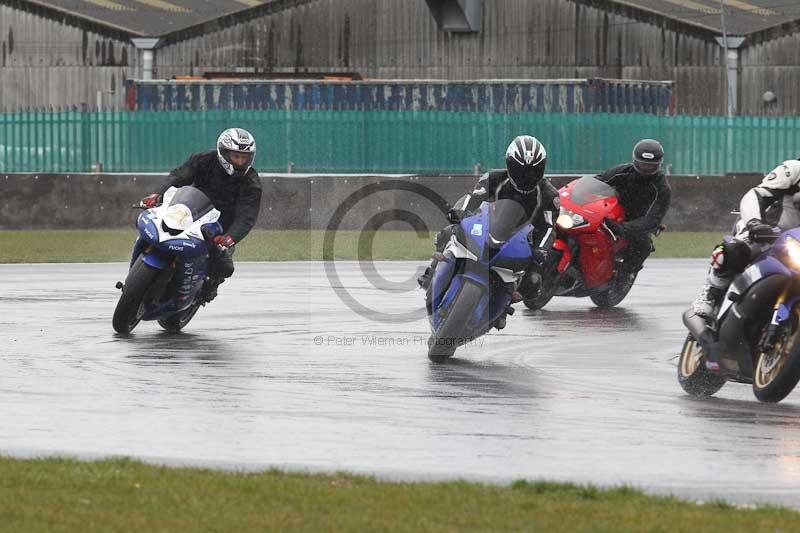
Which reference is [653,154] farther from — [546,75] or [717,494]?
[546,75]

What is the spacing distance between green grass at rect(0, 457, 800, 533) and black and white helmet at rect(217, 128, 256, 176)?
7.15 m

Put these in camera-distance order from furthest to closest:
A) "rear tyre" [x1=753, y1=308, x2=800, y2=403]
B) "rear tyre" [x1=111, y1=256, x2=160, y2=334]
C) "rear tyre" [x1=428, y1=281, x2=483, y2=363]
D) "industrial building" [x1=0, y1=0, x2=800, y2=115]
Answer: "industrial building" [x1=0, y1=0, x2=800, y2=115] < "rear tyre" [x1=111, y1=256, x2=160, y2=334] < "rear tyre" [x1=428, y1=281, x2=483, y2=363] < "rear tyre" [x1=753, y1=308, x2=800, y2=403]

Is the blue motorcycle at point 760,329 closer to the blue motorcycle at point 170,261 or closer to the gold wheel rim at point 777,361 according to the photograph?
the gold wheel rim at point 777,361

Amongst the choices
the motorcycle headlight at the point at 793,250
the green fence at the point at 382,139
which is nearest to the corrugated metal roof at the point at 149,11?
the green fence at the point at 382,139

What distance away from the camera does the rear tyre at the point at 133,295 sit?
46.8ft

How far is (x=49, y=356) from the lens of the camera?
1315cm

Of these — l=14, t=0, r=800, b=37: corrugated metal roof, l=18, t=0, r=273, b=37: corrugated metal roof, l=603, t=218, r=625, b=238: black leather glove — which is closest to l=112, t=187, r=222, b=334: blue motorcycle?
l=603, t=218, r=625, b=238: black leather glove

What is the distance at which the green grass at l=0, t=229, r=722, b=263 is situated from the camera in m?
24.3

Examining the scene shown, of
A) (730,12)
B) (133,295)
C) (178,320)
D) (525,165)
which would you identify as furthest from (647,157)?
(730,12)

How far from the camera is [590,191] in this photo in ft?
58.5

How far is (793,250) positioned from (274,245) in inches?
648

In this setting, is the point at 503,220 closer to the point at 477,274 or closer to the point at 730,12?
the point at 477,274

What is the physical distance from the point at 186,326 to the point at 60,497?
8007 millimetres

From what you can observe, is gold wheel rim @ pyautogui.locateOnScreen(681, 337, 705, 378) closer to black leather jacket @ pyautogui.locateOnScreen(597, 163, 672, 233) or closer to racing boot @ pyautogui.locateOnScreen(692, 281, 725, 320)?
racing boot @ pyautogui.locateOnScreen(692, 281, 725, 320)
